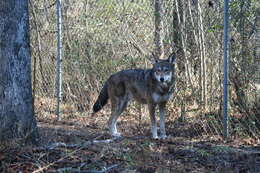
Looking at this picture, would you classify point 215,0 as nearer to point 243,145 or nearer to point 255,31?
point 255,31

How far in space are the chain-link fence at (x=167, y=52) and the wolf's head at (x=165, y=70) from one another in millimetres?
882

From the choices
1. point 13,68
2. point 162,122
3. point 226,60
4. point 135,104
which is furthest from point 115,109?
point 13,68

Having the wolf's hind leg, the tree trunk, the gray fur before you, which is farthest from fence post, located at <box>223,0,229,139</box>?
the tree trunk

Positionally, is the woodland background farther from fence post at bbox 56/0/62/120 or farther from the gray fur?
fence post at bbox 56/0/62/120

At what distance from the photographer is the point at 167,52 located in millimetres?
8570

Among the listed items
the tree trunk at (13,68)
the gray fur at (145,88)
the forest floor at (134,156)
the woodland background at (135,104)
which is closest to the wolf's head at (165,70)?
the gray fur at (145,88)

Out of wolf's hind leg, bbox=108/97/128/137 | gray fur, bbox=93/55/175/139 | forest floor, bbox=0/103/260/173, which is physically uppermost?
gray fur, bbox=93/55/175/139

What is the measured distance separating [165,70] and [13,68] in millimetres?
3119

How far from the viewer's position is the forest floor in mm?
4125

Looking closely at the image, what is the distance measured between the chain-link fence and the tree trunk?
2312mm

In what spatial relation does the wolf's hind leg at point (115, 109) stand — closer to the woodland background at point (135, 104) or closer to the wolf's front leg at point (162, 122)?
the woodland background at point (135, 104)

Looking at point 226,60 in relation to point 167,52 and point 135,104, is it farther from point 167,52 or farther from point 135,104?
point 135,104

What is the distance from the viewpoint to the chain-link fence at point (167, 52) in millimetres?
6703

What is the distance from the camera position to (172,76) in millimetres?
7027
